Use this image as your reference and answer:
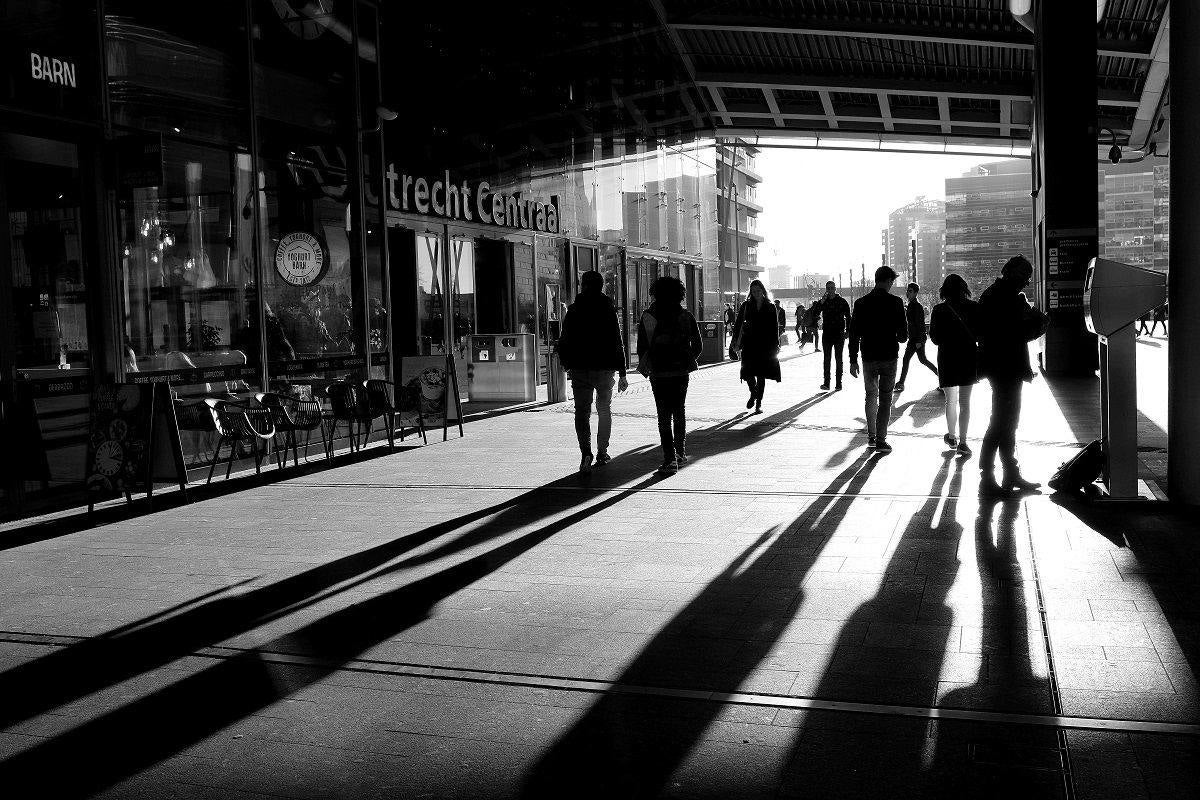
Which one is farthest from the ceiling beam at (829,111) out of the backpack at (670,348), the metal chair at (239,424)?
the metal chair at (239,424)

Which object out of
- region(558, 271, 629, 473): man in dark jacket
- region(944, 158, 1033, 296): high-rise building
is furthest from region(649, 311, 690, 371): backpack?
region(944, 158, 1033, 296): high-rise building

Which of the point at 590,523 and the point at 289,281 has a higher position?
the point at 289,281

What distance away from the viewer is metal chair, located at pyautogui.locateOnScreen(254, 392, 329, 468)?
10781mm

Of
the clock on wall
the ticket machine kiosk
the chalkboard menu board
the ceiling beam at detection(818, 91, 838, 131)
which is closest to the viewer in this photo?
the ticket machine kiosk

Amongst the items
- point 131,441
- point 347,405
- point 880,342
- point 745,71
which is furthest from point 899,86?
point 131,441

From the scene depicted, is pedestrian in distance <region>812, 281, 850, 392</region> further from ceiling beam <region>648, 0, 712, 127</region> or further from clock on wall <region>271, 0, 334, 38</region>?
ceiling beam <region>648, 0, 712, 127</region>

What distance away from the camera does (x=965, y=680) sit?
14.2 feet

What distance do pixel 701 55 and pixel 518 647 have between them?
27153mm

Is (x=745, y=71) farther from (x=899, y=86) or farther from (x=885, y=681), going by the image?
(x=885, y=681)

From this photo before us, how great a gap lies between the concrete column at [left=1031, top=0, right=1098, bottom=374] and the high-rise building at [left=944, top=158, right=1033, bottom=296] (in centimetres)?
8297

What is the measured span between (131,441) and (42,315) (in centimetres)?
149

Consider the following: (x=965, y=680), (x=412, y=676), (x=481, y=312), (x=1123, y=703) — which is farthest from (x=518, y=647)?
(x=481, y=312)

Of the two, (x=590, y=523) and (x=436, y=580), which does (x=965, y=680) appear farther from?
(x=590, y=523)

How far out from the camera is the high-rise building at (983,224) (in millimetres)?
102625
